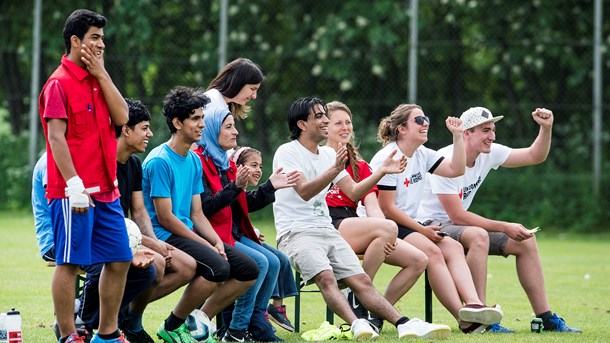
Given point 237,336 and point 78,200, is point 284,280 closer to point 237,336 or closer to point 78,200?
point 237,336

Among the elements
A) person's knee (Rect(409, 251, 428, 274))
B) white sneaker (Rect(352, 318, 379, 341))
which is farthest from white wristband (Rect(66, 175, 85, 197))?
person's knee (Rect(409, 251, 428, 274))

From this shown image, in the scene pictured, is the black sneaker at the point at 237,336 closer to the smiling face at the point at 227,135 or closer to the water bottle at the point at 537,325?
the smiling face at the point at 227,135

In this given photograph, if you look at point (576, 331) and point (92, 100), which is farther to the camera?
point (576, 331)

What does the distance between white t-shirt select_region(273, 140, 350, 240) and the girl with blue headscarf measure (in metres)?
0.19

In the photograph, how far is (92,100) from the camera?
548 centimetres

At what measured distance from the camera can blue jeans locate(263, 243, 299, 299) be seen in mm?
6902

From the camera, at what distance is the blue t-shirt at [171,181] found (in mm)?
6230

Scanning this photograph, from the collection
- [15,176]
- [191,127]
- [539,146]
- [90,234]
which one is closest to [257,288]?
[191,127]

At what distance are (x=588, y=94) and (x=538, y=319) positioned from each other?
10.2 metres

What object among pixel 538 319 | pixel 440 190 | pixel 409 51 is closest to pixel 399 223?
pixel 440 190

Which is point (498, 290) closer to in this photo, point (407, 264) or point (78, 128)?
point (407, 264)

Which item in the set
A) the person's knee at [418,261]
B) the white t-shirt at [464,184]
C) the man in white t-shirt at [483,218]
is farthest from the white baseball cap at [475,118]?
the person's knee at [418,261]

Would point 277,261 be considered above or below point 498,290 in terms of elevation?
above

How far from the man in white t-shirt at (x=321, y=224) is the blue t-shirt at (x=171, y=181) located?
26.0 inches
